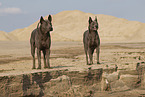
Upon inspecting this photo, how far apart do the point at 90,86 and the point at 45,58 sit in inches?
82.9

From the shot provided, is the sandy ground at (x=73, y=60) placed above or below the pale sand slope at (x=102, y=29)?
below

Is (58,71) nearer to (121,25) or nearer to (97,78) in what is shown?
(97,78)

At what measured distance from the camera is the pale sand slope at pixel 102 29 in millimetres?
61656

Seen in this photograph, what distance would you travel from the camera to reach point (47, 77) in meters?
7.80

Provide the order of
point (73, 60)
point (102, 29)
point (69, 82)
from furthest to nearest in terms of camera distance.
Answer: point (102, 29)
point (73, 60)
point (69, 82)

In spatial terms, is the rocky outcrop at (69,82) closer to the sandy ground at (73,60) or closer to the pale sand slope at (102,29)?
the sandy ground at (73,60)

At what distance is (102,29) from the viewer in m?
70.2

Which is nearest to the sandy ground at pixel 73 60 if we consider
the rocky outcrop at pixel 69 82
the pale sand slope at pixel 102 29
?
the rocky outcrop at pixel 69 82

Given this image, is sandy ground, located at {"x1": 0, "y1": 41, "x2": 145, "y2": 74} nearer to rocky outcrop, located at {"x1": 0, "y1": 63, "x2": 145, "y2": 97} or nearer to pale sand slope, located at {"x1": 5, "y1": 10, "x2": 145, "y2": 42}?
rocky outcrop, located at {"x1": 0, "y1": 63, "x2": 145, "y2": 97}

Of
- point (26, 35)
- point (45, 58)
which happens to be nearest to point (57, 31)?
point (26, 35)

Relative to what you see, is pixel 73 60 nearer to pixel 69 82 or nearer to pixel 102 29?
pixel 69 82

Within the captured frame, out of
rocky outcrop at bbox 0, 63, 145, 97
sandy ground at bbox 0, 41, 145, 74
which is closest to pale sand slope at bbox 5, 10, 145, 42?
sandy ground at bbox 0, 41, 145, 74

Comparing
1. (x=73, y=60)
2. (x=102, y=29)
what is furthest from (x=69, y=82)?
(x=102, y=29)

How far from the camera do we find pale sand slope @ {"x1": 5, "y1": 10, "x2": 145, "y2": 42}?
2427 inches
